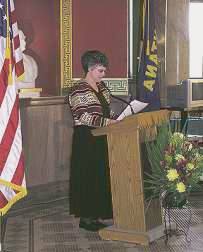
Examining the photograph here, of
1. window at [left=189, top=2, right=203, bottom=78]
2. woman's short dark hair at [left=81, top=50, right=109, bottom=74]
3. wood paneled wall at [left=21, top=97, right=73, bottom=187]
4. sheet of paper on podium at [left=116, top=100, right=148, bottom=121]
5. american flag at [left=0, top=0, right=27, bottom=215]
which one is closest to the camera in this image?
american flag at [left=0, top=0, right=27, bottom=215]

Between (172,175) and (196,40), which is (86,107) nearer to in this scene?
(172,175)

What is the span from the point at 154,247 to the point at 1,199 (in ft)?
4.14

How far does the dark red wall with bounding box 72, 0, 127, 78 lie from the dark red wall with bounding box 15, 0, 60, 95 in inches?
8.9

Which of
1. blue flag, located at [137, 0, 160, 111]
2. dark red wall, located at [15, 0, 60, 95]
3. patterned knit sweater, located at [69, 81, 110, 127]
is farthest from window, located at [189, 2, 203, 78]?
patterned knit sweater, located at [69, 81, 110, 127]

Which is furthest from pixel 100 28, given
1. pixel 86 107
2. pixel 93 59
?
pixel 86 107

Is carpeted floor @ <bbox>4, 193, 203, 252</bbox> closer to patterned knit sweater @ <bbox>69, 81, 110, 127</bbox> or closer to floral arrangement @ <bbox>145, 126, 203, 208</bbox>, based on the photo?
floral arrangement @ <bbox>145, 126, 203, 208</bbox>

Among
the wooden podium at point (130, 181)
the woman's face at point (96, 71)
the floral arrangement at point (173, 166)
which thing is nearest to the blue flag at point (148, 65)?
the woman's face at point (96, 71)

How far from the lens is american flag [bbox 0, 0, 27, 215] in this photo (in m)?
4.33

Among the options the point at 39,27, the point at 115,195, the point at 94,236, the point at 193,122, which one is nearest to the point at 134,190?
the point at 115,195

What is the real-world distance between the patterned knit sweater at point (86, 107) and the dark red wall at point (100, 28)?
2.03 metres

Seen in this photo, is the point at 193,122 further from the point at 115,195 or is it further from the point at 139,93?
the point at 115,195

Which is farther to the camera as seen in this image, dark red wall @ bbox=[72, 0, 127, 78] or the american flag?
dark red wall @ bbox=[72, 0, 127, 78]

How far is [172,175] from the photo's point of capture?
459 centimetres

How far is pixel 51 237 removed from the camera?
17.1 ft
